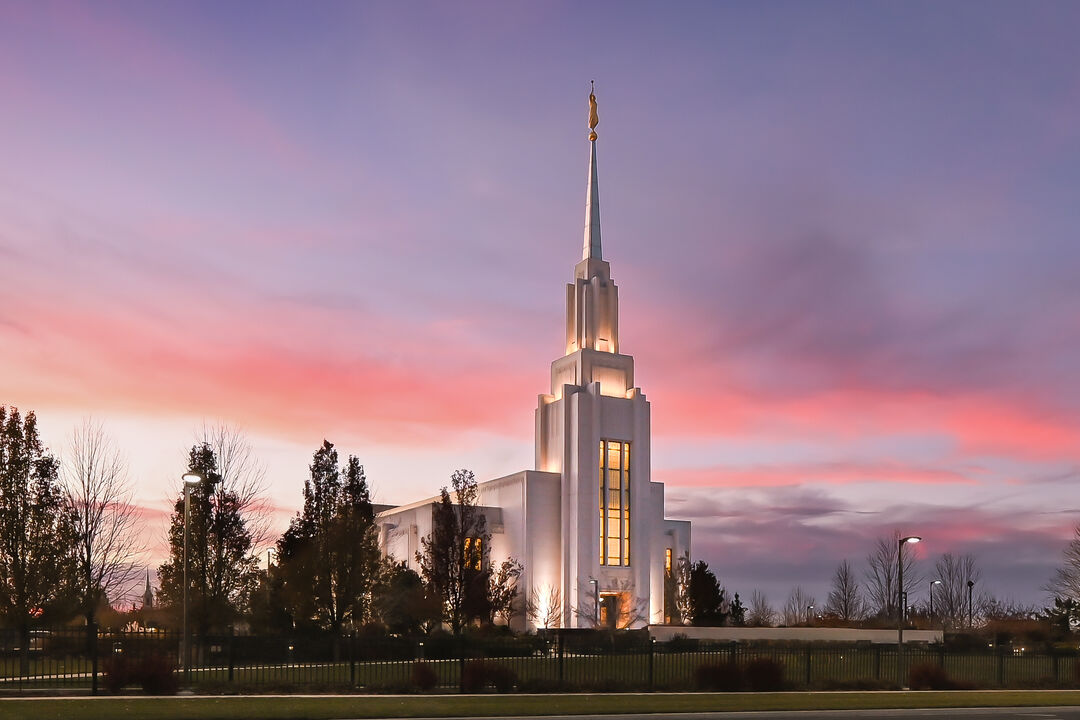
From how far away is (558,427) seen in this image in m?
79.1

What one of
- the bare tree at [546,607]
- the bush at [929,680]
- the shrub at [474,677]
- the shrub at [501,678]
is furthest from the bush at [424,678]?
the bare tree at [546,607]

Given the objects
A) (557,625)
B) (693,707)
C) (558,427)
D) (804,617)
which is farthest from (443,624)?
(804,617)

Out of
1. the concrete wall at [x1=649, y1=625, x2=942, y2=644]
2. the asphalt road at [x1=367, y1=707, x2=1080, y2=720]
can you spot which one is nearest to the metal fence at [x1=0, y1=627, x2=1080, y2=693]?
the asphalt road at [x1=367, y1=707, x2=1080, y2=720]

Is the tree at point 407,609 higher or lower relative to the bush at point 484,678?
lower

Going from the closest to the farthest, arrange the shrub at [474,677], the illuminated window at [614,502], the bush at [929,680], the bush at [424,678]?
1. the bush at [424,678]
2. the shrub at [474,677]
3. the bush at [929,680]
4. the illuminated window at [614,502]

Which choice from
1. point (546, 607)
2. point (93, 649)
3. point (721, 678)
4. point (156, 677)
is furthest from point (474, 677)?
point (546, 607)

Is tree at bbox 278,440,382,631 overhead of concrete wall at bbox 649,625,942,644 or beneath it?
overhead

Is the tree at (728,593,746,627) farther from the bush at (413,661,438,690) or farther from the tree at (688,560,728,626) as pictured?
the bush at (413,661,438,690)

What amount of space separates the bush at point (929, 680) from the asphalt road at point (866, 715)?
23.5 ft

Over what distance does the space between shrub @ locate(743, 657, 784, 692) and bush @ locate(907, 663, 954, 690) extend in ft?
17.6

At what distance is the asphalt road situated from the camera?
23.2 m

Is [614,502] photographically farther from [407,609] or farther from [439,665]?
[439,665]

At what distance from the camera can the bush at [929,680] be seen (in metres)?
33.6

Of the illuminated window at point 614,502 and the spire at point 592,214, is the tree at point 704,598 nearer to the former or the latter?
the illuminated window at point 614,502
